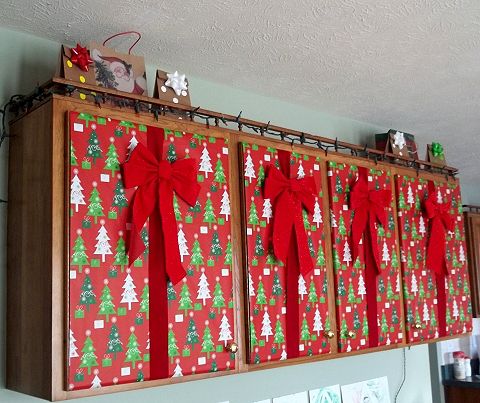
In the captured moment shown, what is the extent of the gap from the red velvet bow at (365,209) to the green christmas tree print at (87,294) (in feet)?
3.77

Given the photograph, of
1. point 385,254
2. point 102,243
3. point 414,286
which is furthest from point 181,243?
point 414,286

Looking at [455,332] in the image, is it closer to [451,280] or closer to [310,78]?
[451,280]

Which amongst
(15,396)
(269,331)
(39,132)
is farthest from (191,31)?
(15,396)

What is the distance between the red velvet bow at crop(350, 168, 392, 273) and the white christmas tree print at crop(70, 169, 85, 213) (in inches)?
46.3

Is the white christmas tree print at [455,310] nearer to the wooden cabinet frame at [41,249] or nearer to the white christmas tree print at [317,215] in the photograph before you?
the white christmas tree print at [317,215]

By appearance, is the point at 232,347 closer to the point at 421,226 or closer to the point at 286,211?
the point at 286,211

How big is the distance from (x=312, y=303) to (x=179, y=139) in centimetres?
78

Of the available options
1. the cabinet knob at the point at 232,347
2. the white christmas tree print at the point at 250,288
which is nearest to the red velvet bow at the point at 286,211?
the white christmas tree print at the point at 250,288

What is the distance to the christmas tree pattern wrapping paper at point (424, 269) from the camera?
8.37ft

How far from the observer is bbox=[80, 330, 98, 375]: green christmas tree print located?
1.47 m

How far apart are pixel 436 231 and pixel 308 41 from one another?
1.27 meters

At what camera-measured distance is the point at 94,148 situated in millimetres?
1568

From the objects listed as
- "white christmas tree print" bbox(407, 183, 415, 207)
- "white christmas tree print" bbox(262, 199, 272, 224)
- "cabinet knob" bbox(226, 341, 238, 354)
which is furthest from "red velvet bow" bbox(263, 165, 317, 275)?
"white christmas tree print" bbox(407, 183, 415, 207)

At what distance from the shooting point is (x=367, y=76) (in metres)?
2.26
